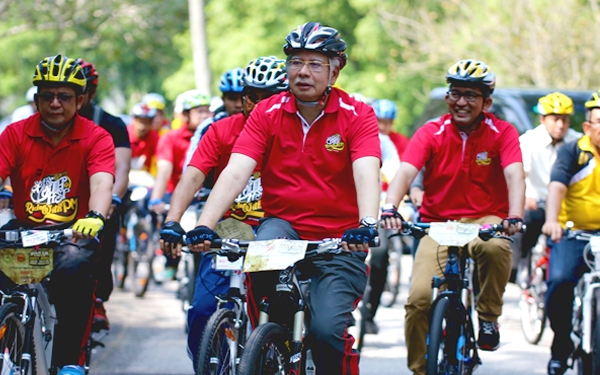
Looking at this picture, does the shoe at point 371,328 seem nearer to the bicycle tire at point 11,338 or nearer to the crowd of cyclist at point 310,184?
the crowd of cyclist at point 310,184

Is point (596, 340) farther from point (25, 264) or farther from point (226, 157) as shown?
point (25, 264)

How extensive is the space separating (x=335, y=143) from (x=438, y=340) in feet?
4.59

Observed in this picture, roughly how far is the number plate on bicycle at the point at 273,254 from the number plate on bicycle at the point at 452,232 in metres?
1.53

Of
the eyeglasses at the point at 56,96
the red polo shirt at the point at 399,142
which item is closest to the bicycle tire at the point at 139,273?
the red polo shirt at the point at 399,142

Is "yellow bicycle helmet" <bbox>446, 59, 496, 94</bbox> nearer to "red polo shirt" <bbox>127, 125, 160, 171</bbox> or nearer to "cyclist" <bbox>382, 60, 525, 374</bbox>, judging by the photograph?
"cyclist" <bbox>382, 60, 525, 374</bbox>

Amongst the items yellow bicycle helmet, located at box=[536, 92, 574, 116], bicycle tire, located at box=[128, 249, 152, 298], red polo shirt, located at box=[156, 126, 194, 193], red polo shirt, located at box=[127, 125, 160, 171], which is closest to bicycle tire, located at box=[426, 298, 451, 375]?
yellow bicycle helmet, located at box=[536, 92, 574, 116]

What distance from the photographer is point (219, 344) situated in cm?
544

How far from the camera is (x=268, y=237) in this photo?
5.73 m

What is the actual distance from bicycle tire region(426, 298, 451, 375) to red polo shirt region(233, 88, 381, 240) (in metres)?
0.93

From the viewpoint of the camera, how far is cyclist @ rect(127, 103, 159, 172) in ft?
44.7

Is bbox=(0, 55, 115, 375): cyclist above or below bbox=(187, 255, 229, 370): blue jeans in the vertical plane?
above


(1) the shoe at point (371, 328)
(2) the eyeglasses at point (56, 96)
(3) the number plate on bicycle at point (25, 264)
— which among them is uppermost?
(2) the eyeglasses at point (56, 96)

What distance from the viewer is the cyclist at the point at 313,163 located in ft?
18.9

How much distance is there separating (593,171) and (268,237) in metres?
3.16
